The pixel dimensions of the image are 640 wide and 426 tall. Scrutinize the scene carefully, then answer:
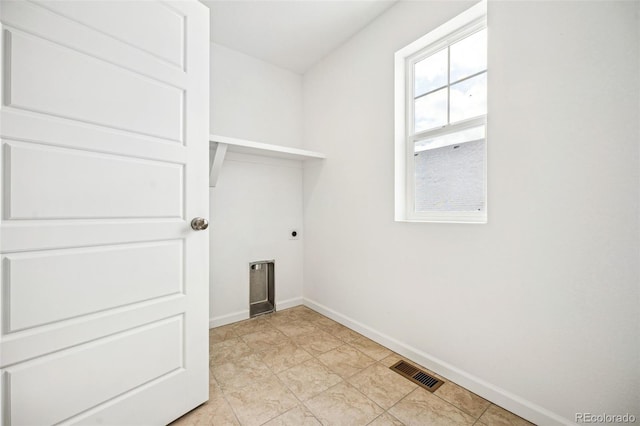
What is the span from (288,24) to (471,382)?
2.94 m

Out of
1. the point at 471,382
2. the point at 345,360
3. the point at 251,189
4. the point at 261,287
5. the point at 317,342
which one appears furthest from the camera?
the point at 261,287

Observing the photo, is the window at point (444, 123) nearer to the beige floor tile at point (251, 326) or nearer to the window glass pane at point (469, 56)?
the window glass pane at point (469, 56)

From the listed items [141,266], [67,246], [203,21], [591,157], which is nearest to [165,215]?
[141,266]

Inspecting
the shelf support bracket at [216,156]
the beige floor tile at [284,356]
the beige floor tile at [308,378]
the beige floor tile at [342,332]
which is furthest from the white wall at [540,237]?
the shelf support bracket at [216,156]

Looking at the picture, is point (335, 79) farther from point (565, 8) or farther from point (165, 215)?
point (165, 215)

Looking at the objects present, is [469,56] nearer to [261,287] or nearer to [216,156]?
[216,156]

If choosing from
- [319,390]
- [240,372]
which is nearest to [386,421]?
[319,390]

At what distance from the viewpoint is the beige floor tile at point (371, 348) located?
1.94 metres

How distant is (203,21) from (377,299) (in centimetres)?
220

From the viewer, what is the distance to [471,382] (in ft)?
5.08

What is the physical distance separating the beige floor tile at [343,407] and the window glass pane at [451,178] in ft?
4.23

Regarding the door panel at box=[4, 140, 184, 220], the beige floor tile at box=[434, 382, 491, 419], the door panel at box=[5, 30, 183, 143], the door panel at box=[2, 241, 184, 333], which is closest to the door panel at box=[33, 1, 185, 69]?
the door panel at box=[5, 30, 183, 143]

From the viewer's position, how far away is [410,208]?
2.01 metres

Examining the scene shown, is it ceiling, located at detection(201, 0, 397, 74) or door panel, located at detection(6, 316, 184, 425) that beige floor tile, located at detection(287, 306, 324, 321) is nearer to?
door panel, located at detection(6, 316, 184, 425)
